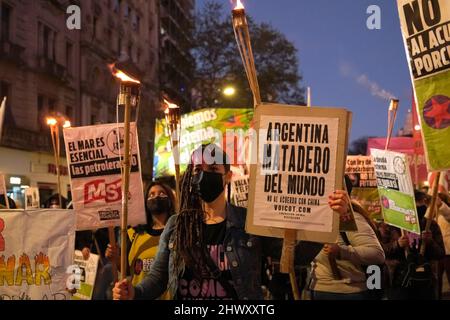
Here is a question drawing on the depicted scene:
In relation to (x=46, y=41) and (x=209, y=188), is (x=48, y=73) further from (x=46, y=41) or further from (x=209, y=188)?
(x=209, y=188)

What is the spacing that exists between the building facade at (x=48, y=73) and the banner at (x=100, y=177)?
51.2ft

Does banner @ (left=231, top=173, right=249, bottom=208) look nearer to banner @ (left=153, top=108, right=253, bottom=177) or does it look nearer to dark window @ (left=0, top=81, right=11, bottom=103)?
banner @ (left=153, top=108, right=253, bottom=177)

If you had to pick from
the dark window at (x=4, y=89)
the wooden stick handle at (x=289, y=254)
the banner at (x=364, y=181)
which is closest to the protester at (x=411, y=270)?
the banner at (x=364, y=181)

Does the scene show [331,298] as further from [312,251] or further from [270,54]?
[270,54]

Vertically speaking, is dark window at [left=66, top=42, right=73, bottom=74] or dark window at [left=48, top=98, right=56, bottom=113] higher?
dark window at [left=66, top=42, right=73, bottom=74]

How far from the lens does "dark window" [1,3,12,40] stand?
21.4 meters

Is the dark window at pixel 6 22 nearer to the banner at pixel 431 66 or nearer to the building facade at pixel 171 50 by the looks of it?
the banner at pixel 431 66

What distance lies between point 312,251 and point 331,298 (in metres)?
1.20

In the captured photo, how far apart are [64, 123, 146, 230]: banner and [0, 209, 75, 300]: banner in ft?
2.39

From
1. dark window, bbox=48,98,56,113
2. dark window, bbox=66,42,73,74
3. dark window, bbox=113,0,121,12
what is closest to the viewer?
dark window, bbox=48,98,56,113

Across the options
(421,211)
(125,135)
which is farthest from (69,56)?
(125,135)

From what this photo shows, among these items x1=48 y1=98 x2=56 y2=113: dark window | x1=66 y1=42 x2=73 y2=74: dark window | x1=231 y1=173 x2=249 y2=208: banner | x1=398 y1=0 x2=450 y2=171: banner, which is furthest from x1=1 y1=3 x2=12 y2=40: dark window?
x1=398 y1=0 x2=450 y2=171: banner

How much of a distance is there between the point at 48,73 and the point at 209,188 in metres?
22.6

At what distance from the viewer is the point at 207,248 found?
3.35 meters
